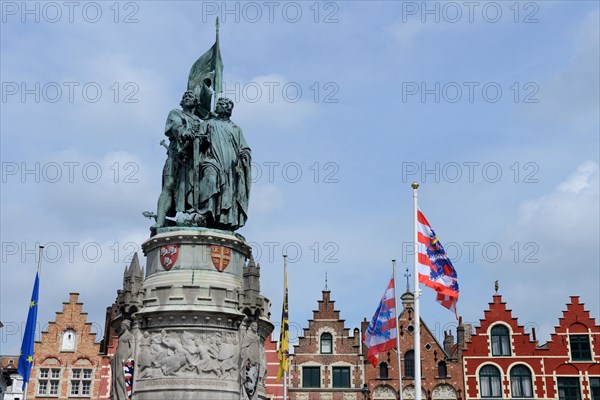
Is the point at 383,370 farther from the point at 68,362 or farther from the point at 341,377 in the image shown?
the point at 68,362

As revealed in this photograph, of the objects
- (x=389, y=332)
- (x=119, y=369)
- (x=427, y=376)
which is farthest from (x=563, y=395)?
(x=119, y=369)

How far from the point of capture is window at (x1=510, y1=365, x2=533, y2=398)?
1813 inches

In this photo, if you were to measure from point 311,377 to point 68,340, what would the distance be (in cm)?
1561

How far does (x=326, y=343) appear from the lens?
157ft

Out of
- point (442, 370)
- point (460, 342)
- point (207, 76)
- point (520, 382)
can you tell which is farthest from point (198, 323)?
point (520, 382)

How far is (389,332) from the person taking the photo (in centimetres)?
3053

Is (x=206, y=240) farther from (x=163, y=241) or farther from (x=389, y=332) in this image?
(x=389, y=332)

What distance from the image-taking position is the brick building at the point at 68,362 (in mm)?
46875

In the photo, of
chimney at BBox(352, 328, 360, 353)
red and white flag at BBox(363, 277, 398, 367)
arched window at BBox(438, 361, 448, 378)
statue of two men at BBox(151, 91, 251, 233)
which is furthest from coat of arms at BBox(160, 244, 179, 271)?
arched window at BBox(438, 361, 448, 378)

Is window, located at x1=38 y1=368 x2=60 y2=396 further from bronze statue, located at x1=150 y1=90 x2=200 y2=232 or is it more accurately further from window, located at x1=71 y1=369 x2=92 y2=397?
bronze statue, located at x1=150 y1=90 x2=200 y2=232

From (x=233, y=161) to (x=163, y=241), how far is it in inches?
114

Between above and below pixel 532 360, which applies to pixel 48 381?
below

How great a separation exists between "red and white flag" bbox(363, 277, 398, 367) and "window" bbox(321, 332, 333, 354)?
14.9 metres

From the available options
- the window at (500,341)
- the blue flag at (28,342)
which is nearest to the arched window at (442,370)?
the window at (500,341)
